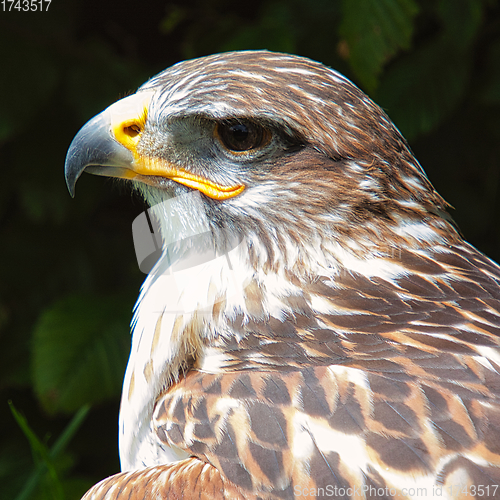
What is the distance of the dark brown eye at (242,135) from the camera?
1.63 metres

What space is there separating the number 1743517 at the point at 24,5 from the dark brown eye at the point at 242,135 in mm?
2003

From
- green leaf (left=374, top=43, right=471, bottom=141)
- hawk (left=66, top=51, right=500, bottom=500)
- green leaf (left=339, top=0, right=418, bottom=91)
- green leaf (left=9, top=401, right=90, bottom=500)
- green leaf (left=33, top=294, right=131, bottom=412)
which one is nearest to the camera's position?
hawk (left=66, top=51, right=500, bottom=500)

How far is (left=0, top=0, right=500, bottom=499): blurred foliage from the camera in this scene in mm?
2811

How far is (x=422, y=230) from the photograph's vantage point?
176 centimetres

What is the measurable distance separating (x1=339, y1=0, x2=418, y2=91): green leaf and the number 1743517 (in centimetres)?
162

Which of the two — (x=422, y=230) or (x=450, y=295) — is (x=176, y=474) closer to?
(x=450, y=295)

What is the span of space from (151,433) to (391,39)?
1907mm

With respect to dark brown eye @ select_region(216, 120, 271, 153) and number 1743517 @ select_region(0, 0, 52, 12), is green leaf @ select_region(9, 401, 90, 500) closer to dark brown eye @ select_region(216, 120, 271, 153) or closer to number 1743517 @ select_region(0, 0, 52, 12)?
dark brown eye @ select_region(216, 120, 271, 153)

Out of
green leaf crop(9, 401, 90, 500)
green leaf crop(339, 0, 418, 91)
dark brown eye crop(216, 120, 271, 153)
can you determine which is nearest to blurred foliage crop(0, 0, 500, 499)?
green leaf crop(339, 0, 418, 91)

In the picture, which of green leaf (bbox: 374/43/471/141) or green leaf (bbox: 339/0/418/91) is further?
green leaf (bbox: 374/43/471/141)

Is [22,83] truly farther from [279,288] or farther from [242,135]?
[279,288]

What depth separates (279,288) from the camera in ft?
5.38

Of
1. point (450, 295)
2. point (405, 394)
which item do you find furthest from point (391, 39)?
point (405, 394)

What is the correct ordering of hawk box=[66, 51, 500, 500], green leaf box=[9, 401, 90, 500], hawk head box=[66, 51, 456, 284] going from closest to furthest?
hawk box=[66, 51, 500, 500]
hawk head box=[66, 51, 456, 284]
green leaf box=[9, 401, 90, 500]
